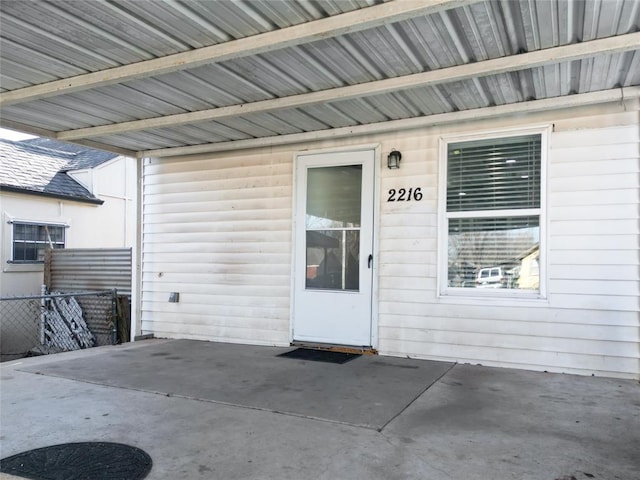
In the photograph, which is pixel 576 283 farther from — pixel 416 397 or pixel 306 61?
pixel 306 61

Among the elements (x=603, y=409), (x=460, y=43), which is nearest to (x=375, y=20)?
(x=460, y=43)

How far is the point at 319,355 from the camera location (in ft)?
16.1

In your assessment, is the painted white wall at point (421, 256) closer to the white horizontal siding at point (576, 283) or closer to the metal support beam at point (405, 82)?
the white horizontal siding at point (576, 283)

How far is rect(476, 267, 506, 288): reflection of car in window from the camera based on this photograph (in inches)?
176

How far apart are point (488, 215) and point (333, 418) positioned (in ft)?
8.47

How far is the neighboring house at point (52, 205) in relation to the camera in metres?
9.35

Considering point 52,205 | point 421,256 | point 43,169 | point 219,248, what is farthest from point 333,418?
point 43,169

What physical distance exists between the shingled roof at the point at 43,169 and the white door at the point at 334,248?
6.58 metres

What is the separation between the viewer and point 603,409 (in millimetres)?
3168

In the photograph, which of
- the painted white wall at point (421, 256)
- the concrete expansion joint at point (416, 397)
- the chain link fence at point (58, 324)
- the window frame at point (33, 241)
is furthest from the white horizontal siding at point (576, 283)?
the window frame at point (33, 241)

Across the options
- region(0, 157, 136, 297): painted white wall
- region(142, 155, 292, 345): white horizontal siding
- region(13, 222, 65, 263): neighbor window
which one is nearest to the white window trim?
region(142, 155, 292, 345): white horizontal siding

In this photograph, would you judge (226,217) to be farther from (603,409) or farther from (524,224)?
(603,409)

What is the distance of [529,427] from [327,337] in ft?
8.58

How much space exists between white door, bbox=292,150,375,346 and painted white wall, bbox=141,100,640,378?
0.14 metres
